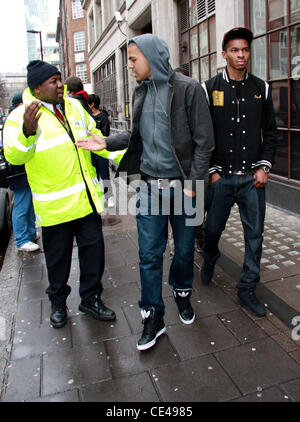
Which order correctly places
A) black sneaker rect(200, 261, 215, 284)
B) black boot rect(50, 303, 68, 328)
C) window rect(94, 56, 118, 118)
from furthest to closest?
window rect(94, 56, 118, 118)
black sneaker rect(200, 261, 215, 284)
black boot rect(50, 303, 68, 328)

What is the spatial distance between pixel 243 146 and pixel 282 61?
3427 mm

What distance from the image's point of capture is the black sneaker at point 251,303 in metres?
3.15

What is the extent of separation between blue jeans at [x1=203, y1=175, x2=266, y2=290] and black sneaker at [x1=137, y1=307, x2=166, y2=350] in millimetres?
811

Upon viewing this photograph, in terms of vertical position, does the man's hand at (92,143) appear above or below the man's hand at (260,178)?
above

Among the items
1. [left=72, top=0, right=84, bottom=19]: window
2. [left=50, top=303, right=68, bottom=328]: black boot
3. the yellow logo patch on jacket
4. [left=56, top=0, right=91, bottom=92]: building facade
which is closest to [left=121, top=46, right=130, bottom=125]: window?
the yellow logo patch on jacket

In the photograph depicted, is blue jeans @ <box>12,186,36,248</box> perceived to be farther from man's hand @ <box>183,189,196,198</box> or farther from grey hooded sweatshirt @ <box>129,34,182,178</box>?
man's hand @ <box>183,189,196,198</box>

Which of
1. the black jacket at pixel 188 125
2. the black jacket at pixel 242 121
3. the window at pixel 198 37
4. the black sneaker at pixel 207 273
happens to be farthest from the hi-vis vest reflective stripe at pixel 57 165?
Result: the window at pixel 198 37

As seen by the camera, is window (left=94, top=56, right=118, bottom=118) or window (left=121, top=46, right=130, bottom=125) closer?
window (left=121, top=46, right=130, bottom=125)

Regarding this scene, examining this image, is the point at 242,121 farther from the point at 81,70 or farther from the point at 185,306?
the point at 81,70

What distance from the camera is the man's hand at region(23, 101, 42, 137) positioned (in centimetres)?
259

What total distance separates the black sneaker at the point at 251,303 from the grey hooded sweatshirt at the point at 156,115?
3.92 feet

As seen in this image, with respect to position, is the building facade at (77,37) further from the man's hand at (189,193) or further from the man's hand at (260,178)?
the man's hand at (189,193)

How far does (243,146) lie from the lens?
3.14 metres

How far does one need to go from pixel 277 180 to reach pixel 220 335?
3.95 m
